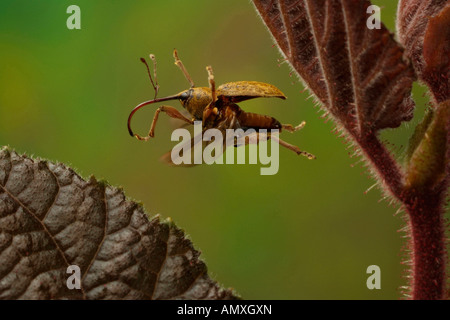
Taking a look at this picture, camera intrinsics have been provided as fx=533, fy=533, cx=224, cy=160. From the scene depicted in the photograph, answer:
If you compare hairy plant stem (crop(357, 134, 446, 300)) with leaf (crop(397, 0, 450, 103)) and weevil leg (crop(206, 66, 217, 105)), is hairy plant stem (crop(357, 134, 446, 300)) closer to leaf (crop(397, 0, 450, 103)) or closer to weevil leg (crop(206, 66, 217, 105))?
leaf (crop(397, 0, 450, 103))

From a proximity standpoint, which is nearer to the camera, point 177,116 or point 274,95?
point 274,95

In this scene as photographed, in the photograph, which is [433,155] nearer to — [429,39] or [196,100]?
[429,39]

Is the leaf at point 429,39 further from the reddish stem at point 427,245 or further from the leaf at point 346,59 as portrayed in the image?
the reddish stem at point 427,245

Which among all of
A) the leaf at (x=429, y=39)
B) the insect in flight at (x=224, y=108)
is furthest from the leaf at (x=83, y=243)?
the leaf at (x=429, y=39)

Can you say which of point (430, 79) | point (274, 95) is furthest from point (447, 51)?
point (274, 95)

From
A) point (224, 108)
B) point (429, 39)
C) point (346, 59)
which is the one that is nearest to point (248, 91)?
point (224, 108)

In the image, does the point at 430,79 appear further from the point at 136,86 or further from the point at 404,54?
the point at 136,86

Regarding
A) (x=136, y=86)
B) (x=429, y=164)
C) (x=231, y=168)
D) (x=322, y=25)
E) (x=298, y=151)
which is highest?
(x=136, y=86)
